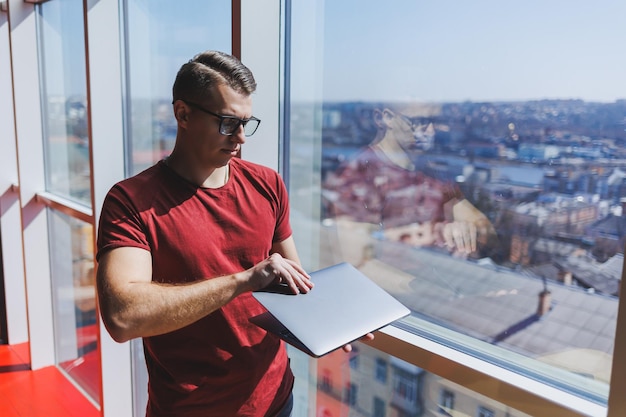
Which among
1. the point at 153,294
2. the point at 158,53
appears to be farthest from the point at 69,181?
the point at 153,294

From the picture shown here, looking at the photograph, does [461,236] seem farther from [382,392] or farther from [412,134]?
[382,392]

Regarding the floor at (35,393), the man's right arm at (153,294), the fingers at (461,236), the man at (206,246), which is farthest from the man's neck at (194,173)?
the floor at (35,393)

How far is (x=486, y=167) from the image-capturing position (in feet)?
4.71

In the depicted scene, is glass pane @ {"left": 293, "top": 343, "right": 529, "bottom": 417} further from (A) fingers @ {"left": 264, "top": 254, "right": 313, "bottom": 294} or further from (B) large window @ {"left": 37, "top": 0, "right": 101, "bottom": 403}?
(B) large window @ {"left": 37, "top": 0, "right": 101, "bottom": 403}

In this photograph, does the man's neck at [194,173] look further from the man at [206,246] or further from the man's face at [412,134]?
the man's face at [412,134]

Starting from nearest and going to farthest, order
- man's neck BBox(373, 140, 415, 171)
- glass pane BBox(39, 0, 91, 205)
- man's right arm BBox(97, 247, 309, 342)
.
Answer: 1. man's right arm BBox(97, 247, 309, 342)
2. man's neck BBox(373, 140, 415, 171)
3. glass pane BBox(39, 0, 91, 205)

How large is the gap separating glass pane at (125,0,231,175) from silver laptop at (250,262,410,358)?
4.33 ft

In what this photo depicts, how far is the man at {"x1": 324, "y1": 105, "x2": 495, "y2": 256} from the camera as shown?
1.51 metres

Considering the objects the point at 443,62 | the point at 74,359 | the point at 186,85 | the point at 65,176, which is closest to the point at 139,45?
the point at 65,176

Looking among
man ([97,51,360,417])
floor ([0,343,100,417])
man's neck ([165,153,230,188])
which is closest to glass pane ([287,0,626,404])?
man ([97,51,360,417])

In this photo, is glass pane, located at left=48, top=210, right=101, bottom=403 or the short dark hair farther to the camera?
glass pane, located at left=48, top=210, right=101, bottom=403

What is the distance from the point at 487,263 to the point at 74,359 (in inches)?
132

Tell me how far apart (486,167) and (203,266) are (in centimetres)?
79

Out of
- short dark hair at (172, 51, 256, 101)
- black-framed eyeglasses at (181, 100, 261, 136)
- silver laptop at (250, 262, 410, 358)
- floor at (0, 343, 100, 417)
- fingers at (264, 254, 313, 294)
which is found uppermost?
short dark hair at (172, 51, 256, 101)
